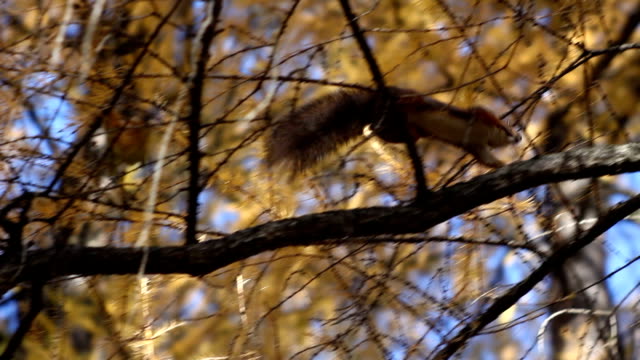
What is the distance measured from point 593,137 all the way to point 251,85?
75cm

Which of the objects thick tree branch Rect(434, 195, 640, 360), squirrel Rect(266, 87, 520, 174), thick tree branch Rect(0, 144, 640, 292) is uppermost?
squirrel Rect(266, 87, 520, 174)

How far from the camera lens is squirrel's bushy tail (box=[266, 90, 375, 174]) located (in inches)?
77.8

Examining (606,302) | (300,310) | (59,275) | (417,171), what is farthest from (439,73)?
(59,275)

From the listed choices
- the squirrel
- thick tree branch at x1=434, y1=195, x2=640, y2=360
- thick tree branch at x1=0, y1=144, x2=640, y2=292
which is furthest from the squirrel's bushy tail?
thick tree branch at x1=434, y1=195, x2=640, y2=360

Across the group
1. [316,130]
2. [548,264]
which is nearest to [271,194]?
[316,130]

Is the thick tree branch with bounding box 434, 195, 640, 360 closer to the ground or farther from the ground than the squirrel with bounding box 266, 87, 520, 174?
closer to the ground

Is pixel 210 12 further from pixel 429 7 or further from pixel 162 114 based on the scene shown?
pixel 429 7

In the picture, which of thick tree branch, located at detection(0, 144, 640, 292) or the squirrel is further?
the squirrel

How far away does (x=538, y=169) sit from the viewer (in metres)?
1.83

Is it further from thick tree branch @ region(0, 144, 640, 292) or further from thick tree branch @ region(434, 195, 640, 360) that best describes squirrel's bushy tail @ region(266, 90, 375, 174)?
thick tree branch @ region(434, 195, 640, 360)

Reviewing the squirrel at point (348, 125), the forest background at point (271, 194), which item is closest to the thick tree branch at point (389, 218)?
the forest background at point (271, 194)

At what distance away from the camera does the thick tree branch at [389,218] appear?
1.82 metres

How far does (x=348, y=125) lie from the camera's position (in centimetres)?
200

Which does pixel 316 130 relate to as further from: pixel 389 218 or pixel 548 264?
pixel 548 264
